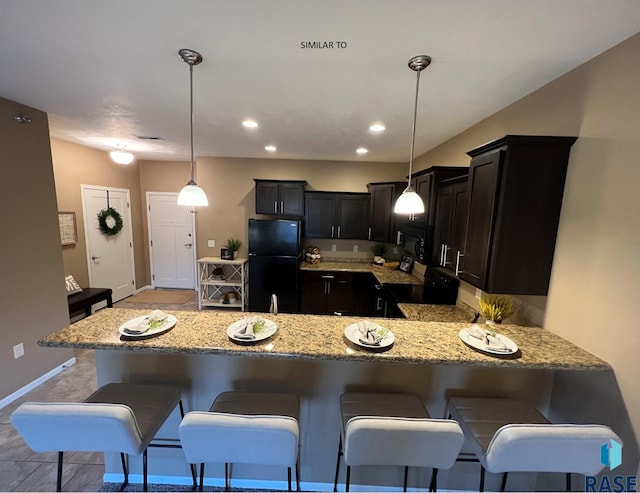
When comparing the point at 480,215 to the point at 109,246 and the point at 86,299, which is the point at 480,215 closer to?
the point at 86,299

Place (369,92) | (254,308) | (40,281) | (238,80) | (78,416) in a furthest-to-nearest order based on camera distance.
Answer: (254,308) → (40,281) → (369,92) → (238,80) → (78,416)

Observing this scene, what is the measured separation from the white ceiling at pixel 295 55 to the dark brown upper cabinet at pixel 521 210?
0.51m

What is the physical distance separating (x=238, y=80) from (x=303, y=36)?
27.4 inches

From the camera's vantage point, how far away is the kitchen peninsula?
1.56 meters

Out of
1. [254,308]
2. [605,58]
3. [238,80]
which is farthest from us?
[254,308]

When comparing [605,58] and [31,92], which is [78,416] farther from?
[605,58]

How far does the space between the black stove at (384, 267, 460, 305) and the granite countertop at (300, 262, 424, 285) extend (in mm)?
294

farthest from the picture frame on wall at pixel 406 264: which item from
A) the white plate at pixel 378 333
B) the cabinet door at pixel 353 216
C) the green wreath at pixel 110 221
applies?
the green wreath at pixel 110 221

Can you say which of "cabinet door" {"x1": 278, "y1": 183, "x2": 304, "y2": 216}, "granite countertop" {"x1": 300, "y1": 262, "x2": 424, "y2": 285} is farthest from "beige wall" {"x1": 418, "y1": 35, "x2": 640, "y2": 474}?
"cabinet door" {"x1": 278, "y1": 183, "x2": 304, "y2": 216}

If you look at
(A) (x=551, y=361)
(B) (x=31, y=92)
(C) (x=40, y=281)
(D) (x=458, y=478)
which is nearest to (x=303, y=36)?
(A) (x=551, y=361)

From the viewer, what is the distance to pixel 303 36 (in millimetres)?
1439

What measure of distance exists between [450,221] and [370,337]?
5.31ft

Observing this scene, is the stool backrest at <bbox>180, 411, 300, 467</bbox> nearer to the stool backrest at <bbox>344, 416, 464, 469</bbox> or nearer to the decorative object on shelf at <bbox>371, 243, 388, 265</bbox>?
the stool backrest at <bbox>344, 416, 464, 469</bbox>

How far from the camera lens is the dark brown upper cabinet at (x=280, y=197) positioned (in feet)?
14.6
